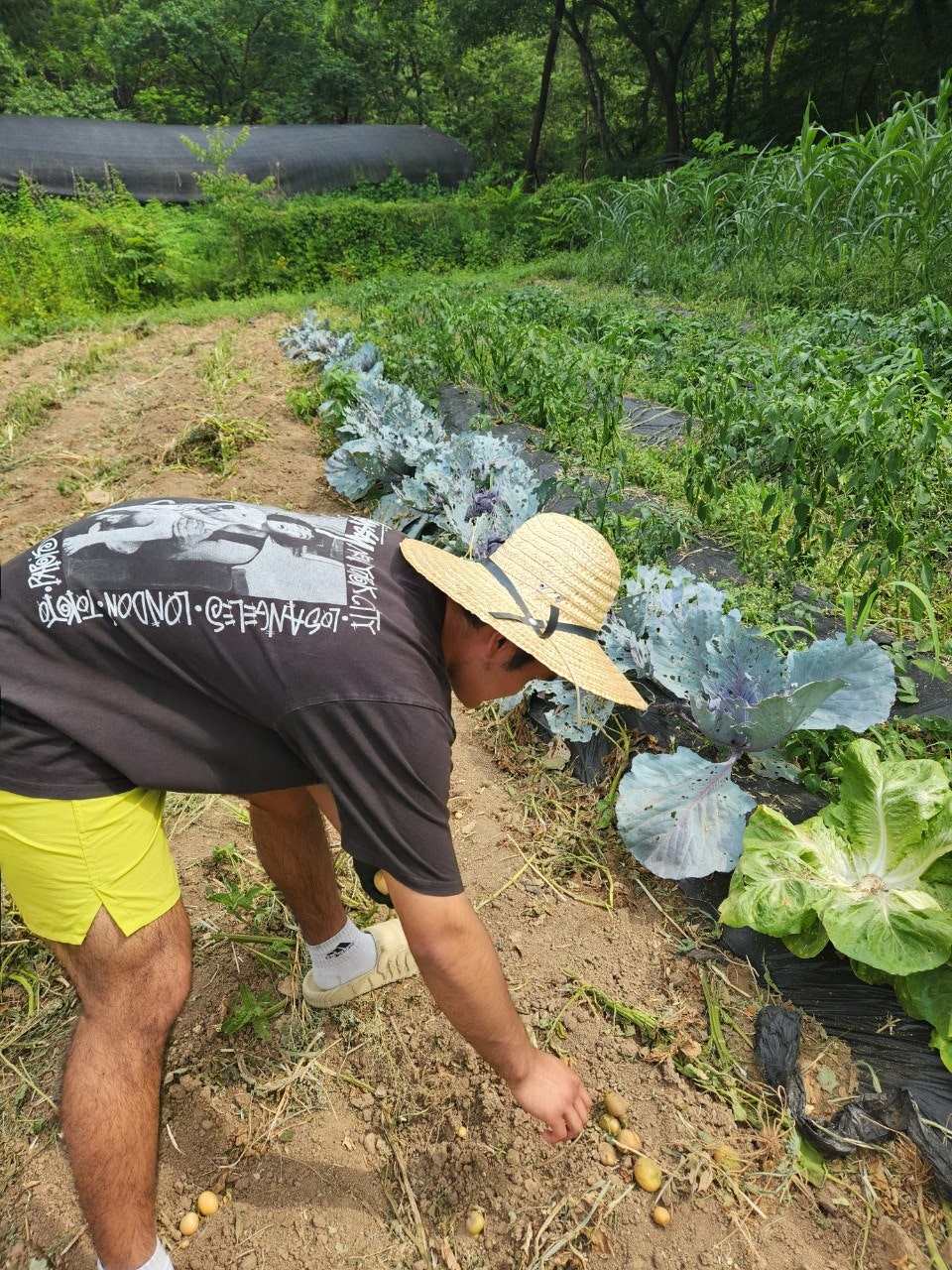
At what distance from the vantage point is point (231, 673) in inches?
41.3

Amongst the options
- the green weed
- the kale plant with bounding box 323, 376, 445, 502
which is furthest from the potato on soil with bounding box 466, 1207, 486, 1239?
the green weed

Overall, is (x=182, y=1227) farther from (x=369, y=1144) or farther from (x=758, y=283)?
(x=758, y=283)

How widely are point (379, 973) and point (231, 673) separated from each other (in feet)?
3.20

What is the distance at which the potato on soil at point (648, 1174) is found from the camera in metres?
1.33

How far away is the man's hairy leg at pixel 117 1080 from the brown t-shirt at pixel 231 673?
0.28m

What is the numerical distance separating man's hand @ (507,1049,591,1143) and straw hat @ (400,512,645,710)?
0.58 m

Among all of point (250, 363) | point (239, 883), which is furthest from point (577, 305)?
point (239, 883)

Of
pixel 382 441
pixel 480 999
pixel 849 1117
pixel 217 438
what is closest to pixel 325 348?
pixel 217 438

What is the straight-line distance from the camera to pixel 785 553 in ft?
8.15

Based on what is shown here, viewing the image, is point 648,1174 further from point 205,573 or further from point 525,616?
point 205,573

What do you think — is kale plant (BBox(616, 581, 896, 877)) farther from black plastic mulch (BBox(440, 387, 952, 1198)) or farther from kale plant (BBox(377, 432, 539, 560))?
kale plant (BBox(377, 432, 539, 560))

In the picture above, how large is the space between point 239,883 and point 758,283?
6.01 m

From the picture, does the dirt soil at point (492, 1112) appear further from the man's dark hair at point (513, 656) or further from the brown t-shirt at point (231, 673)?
the man's dark hair at point (513, 656)

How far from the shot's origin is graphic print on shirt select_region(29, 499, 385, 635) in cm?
105
